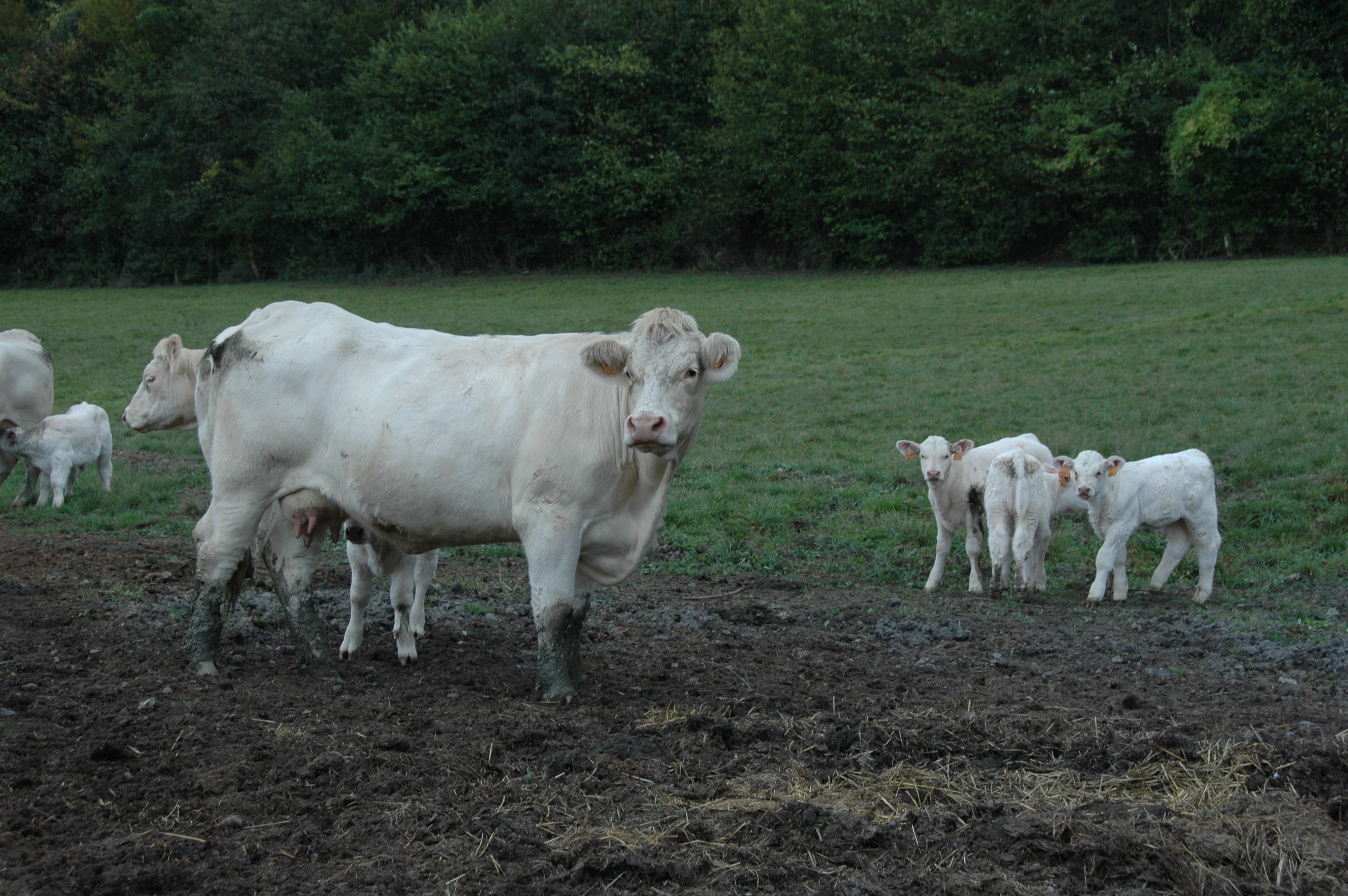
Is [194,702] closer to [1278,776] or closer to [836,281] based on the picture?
[1278,776]

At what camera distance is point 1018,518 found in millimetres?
9711

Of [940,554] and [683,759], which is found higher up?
[683,759]

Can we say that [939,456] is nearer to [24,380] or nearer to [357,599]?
[357,599]

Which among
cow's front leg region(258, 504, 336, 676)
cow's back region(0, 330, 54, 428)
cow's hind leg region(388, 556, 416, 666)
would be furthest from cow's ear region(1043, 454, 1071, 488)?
cow's back region(0, 330, 54, 428)

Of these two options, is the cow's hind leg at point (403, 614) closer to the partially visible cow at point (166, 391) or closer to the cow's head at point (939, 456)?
the partially visible cow at point (166, 391)

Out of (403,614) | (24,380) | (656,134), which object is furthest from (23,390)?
(656,134)

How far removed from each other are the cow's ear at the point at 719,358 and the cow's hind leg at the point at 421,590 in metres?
2.61

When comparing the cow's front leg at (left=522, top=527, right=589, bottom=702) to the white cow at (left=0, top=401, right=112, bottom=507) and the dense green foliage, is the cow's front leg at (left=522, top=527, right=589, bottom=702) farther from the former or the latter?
the dense green foliage

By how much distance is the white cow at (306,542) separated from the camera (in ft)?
23.3

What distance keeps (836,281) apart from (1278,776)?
34.6 m

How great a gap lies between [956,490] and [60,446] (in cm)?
985

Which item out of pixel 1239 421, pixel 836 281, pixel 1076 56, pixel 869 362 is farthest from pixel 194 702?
pixel 1076 56

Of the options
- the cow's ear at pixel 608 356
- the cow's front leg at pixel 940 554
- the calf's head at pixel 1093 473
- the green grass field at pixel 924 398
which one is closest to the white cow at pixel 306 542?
the cow's ear at pixel 608 356

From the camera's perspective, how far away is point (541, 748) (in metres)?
5.48
